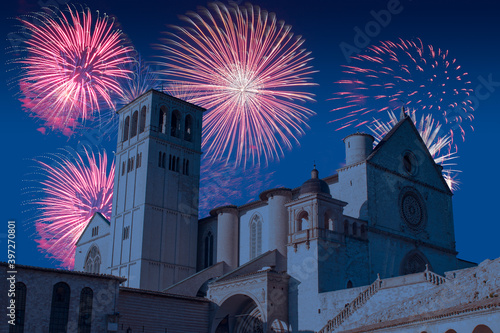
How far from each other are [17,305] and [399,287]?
21.1 m

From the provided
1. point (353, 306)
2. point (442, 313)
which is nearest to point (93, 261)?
point (353, 306)

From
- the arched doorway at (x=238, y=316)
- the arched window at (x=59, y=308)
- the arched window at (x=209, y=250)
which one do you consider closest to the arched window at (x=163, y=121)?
the arched window at (x=209, y=250)

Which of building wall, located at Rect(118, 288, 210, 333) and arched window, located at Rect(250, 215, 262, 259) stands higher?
arched window, located at Rect(250, 215, 262, 259)

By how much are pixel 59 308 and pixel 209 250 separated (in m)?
22.5

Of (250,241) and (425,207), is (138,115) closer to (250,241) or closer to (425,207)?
(250,241)

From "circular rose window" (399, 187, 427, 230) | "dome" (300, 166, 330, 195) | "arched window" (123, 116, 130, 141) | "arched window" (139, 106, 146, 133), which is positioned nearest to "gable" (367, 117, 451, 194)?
"circular rose window" (399, 187, 427, 230)

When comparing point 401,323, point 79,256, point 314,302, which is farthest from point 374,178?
point 79,256

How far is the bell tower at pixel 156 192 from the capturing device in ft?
172

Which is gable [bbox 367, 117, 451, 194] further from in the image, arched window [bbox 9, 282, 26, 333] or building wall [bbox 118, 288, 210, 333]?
arched window [bbox 9, 282, 26, 333]

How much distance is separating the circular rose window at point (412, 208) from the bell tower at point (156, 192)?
65.4 feet

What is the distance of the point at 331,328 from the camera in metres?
35.1

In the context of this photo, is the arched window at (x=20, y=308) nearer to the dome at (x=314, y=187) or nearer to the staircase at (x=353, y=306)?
the staircase at (x=353, y=306)

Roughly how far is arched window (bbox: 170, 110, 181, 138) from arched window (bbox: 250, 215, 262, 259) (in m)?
12.8

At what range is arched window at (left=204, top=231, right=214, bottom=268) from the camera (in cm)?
5504
